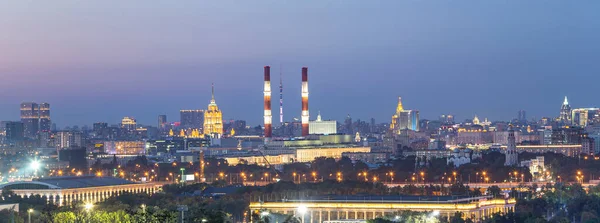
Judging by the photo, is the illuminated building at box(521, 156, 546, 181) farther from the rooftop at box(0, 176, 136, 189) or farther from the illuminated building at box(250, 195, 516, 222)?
the illuminated building at box(250, 195, 516, 222)

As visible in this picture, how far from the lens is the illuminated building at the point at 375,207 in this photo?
81.4 m

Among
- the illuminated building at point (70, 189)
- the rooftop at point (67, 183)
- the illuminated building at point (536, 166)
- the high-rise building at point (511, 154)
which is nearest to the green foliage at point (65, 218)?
the illuminated building at point (70, 189)

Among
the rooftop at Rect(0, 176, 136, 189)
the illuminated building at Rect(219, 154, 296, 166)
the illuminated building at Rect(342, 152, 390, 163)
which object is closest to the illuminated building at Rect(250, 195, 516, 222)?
the rooftop at Rect(0, 176, 136, 189)

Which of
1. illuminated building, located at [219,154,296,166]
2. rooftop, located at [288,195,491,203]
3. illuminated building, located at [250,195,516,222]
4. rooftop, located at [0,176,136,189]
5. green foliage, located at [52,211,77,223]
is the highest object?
illuminated building, located at [219,154,296,166]

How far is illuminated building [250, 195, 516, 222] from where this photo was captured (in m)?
81.4

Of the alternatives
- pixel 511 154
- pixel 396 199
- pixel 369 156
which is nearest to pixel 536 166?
pixel 511 154

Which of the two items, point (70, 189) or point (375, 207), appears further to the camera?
point (70, 189)

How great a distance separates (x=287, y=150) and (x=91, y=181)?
286 feet

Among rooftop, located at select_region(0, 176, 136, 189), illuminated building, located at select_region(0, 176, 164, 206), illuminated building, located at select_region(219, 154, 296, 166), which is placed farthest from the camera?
illuminated building, located at select_region(219, 154, 296, 166)

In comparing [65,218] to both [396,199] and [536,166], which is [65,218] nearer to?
[396,199]

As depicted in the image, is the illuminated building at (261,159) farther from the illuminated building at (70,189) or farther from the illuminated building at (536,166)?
the illuminated building at (70,189)

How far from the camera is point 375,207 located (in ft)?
271

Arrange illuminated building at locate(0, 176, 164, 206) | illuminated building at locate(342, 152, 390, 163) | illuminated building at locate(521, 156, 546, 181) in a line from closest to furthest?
illuminated building at locate(0, 176, 164, 206)
illuminated building at locate(521, 156, 546, 181)
illuminated building at locate(342, 152, 390, 163)

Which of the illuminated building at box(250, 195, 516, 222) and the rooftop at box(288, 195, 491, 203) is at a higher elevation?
the rooftop at box(288, 195, 491, 203)
